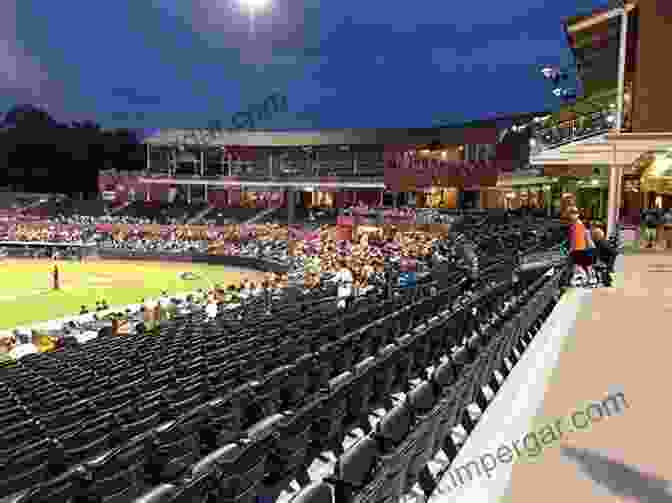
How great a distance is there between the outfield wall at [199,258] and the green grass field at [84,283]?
2.89 feet

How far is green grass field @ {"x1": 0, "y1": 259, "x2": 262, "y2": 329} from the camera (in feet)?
96.5

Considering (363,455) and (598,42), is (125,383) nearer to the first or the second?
(363,455)

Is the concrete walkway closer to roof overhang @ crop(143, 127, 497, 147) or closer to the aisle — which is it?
the aisle

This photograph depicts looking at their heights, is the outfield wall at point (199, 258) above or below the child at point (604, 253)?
below

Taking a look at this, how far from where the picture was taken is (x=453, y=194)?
57062 mm

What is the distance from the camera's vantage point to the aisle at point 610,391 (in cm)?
405

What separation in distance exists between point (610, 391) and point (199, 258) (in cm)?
4459

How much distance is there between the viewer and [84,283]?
37656 mm

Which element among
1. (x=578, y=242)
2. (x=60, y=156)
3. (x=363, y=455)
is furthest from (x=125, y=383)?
(x=60, y=156)

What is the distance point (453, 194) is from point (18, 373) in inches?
1956

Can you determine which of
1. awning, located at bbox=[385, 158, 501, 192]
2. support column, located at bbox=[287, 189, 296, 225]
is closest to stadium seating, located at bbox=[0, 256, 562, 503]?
awning, located at bbox=[385, 158, 501, 192]

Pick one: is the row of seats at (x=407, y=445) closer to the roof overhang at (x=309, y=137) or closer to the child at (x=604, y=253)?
the child at (x=604, y=253)

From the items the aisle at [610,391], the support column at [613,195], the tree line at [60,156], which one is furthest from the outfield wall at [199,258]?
the tree line at [60,156]

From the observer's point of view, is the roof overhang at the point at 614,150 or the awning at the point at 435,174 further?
the awning at the point at 435,174
